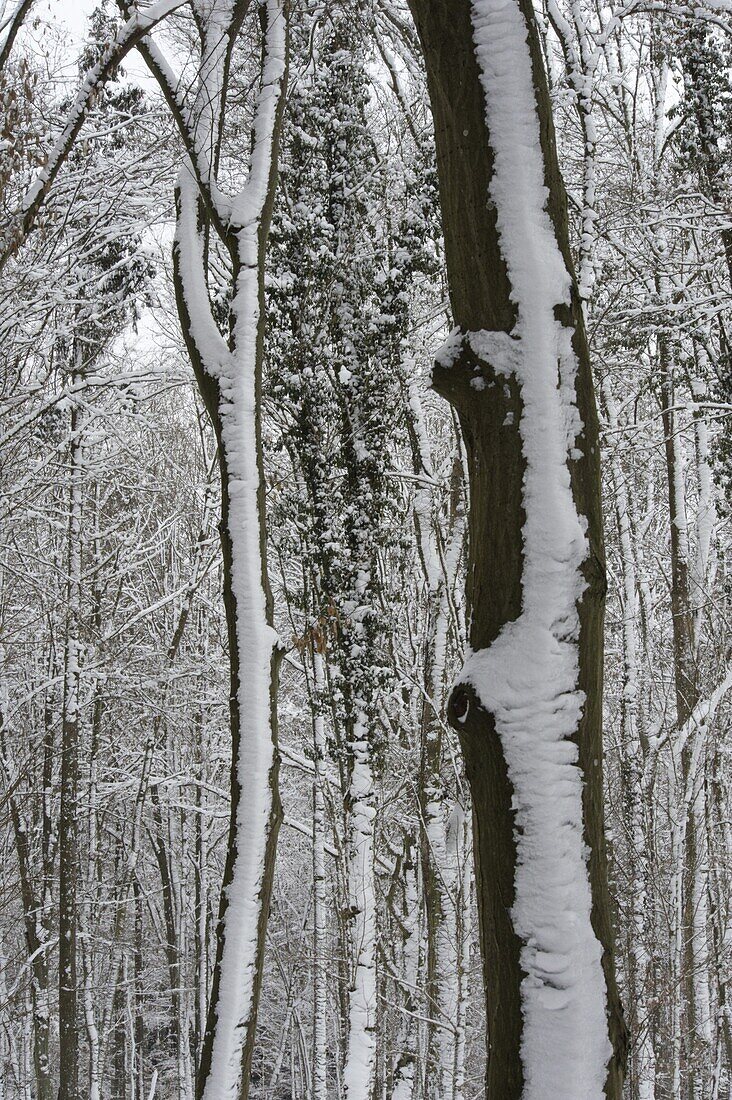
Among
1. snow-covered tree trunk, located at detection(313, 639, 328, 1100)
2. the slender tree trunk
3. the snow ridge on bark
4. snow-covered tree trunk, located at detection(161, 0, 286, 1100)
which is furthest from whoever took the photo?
the slender tree trunk

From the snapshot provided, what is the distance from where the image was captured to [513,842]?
194 cm

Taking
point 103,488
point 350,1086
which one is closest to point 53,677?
point 103,488

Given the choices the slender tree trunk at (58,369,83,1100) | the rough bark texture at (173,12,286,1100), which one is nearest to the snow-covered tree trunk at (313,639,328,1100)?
the slender tree trunk at (58,369,83,1100)

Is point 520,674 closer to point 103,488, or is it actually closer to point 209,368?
point 209,368

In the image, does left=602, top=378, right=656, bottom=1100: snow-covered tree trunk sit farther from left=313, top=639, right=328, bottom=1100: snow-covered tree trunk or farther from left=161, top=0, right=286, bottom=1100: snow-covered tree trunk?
left=161, top=0, right=286, bottom=1100: snow-covered tree trunk

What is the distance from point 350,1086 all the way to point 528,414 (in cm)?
879

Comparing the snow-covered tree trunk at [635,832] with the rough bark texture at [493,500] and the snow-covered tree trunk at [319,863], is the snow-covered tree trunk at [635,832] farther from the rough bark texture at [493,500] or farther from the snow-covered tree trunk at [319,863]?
the rough bark texture at [493,500]

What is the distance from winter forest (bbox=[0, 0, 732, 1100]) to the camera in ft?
6.66

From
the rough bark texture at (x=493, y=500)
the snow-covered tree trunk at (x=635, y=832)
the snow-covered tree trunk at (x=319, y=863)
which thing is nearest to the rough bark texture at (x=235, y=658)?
the rough bark texture at (x=493, y=500)

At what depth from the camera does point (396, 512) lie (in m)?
10.0

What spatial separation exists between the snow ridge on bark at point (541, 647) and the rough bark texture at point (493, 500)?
0.09ft

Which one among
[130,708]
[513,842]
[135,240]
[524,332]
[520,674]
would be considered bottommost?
[513,842]

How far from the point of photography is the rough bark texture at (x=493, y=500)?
1.94m

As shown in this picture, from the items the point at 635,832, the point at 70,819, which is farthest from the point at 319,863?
the point at 70,819
